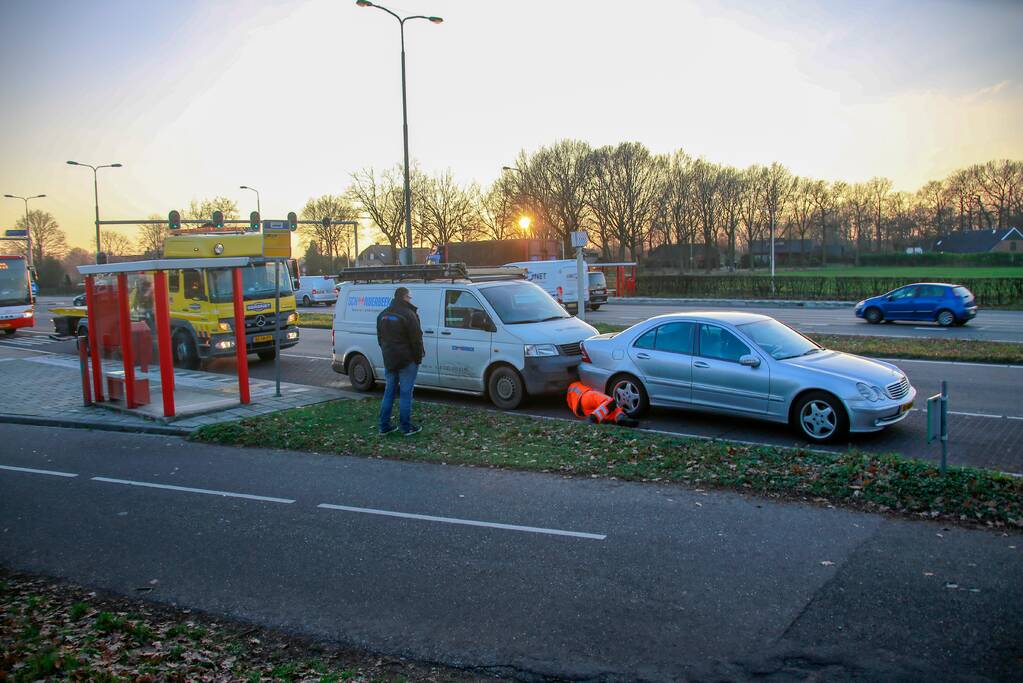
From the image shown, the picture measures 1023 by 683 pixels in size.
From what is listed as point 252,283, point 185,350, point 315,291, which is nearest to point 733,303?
point 315,291

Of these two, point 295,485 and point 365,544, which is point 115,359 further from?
point 365,544

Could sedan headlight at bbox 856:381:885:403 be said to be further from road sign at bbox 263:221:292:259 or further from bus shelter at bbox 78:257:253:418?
road sign at bbox 263:221:292:259

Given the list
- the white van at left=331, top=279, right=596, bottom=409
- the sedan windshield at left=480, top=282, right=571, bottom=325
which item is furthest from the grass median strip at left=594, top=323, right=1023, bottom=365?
the white van at left=331, top=279, right=596, bottom=409

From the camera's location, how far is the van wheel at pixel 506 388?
461 inches

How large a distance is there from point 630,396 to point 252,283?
34.1ft

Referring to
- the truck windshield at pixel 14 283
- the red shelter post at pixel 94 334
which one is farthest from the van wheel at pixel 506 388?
the truck windshield at pixel 14 283

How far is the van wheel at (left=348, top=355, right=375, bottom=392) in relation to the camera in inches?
541

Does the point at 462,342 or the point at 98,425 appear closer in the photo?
the point at 98,425

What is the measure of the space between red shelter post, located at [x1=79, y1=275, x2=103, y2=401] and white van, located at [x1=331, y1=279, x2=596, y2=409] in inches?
165

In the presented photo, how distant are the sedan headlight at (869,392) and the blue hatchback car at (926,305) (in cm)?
1796

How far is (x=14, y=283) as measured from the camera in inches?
1144

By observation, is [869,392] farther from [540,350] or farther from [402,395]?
[402,395]

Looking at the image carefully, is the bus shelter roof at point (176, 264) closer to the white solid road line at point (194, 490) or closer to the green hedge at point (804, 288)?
the white solid road line at point (194, 490)

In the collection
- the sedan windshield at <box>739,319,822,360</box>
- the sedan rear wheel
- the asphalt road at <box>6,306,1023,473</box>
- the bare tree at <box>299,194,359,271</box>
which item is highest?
the bare tree at <box>299,194,359,271</box>
